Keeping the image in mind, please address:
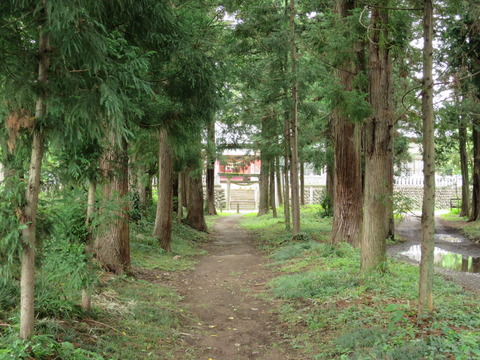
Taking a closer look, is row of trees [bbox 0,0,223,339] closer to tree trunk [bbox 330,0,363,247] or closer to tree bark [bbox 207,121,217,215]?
tree trunk [bbox 330,0,363,247]

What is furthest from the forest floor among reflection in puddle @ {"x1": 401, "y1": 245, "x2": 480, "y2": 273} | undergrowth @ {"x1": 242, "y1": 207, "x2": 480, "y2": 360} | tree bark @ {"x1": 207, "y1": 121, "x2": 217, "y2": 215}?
tree bark @ {"x1": 207, "y1": 121, "x2": 217, "y2": 215}

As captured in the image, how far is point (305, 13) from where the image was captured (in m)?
14.2

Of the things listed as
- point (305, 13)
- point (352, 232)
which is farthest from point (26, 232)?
point (305, 13)

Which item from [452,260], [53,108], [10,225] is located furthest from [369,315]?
[452,260]

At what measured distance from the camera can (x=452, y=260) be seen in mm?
11203

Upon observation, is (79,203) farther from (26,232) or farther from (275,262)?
(275,262)

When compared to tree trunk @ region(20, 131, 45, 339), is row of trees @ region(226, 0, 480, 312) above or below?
above

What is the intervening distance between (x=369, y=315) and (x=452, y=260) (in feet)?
24.7

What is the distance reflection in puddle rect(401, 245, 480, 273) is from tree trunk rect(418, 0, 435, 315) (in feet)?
19.4

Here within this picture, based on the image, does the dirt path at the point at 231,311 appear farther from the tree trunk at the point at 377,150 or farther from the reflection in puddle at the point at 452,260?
the reflection in puddle at the point at 452,260

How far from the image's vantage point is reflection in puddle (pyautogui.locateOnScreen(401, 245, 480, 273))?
10060 millimetres

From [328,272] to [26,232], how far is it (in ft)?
17.6

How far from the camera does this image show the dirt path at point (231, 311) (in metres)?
4.80

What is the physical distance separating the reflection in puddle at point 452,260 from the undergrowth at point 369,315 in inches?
126
